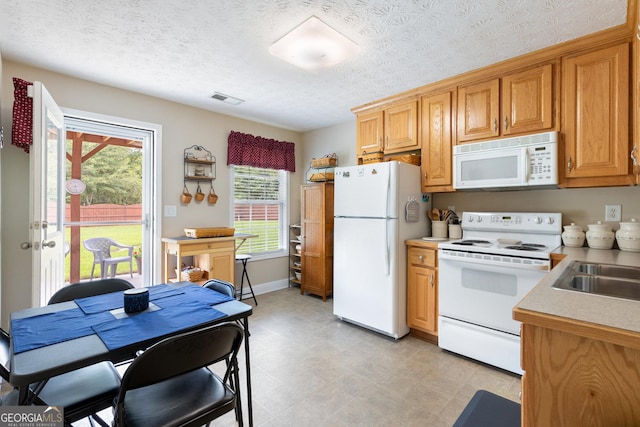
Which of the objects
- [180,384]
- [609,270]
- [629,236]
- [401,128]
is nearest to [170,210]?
[180,384]

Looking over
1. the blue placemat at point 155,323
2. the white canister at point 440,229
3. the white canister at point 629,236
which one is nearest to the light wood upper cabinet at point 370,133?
the white canister at point 440,229

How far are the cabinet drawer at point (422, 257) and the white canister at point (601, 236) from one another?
111 centimetres

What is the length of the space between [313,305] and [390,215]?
1.68 metres

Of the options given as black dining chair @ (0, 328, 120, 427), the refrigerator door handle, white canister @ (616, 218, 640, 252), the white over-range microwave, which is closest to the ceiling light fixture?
the white over-range microwave

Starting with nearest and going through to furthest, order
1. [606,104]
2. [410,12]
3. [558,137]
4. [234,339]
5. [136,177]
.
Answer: [234,339], [410,12], [606,104], [558,137], [136,177]

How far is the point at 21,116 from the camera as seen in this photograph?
2.33 m

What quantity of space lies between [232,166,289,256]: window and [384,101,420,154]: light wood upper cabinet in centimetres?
187

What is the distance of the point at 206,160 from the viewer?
3691mm

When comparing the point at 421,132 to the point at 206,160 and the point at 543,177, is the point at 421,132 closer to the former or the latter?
the point at 543,177

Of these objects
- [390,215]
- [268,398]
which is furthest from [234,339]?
[390,215]

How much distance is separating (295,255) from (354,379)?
2.53 metres
